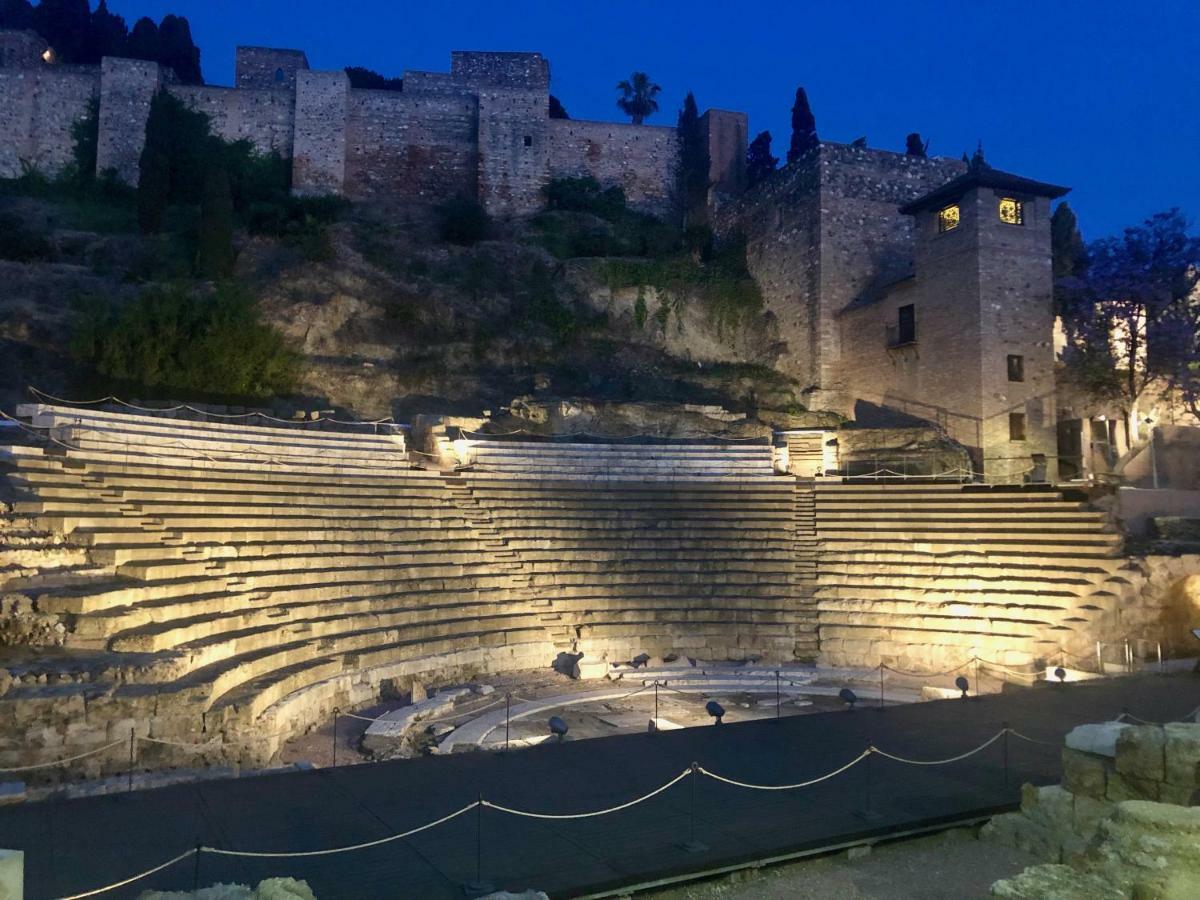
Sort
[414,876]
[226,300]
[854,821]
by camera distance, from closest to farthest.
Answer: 1. [414,876]
2. [854,821]
3. [226,300]

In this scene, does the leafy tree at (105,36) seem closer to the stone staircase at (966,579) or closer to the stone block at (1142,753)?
the stone staircase at (966,579)

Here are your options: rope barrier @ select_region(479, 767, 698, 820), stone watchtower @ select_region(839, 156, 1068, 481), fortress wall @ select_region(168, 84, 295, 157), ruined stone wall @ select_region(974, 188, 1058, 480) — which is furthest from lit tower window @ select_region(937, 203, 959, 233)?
fortress wall @ select_region(168, 84, 295, 157)

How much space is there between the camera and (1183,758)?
6500 millimetres

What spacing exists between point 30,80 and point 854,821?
41.5 m

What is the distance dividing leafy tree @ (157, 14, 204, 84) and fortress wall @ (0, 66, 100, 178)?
1020 centimetres

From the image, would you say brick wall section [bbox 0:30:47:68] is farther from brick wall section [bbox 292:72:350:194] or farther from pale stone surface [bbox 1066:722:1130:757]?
pale stone surface [bbox 1066:722:1130:757]

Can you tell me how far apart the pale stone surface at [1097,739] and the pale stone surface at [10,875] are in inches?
300

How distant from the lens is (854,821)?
6984mm

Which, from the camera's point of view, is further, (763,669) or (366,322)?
(366,322)

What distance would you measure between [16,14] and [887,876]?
57.0 meters

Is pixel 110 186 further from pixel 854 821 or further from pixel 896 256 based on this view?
pixel 854 821

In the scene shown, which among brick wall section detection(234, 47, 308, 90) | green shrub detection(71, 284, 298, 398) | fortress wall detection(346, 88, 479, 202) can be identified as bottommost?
green shrub detection(71, 284, 298, 398)

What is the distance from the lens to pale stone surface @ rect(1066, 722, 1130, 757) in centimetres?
697

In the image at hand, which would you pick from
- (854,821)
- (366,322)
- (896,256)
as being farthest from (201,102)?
(854,821)
